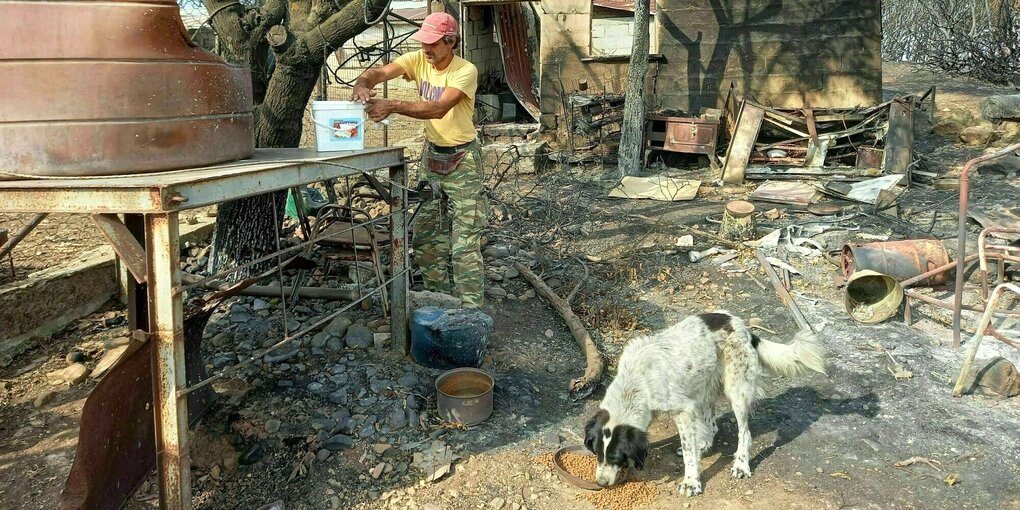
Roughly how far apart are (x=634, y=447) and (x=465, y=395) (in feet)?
4.22

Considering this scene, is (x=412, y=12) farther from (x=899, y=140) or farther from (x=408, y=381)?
(x=408, y=381)

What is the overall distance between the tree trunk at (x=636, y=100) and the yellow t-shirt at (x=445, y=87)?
642 cm

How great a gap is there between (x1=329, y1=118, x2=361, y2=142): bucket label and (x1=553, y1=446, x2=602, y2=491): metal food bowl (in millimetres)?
2088

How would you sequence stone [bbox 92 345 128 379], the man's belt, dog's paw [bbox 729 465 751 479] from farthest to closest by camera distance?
the man's belt, stone [bbox 92 345 128 379], dog's paw [bbox 729 465 751 479]

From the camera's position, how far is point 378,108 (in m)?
4.28

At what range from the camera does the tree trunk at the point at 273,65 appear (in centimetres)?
533

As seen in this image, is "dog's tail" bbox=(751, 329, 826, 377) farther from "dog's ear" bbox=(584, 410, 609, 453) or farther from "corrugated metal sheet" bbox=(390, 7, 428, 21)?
"corrugated metal sheet" bbox=(390, 7, 428, 21)

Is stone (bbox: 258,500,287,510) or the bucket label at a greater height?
the bucket label

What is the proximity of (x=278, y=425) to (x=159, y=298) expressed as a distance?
1.50m

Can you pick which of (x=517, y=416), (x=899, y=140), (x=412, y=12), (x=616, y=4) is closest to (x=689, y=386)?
(x=517, y=416)

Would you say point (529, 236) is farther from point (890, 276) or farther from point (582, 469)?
point (582, 469)

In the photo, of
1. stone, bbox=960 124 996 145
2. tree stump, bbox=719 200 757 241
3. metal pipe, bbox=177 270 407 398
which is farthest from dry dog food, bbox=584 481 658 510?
stone, bbox=960 124 996 145

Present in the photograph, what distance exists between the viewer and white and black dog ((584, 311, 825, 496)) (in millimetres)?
3572

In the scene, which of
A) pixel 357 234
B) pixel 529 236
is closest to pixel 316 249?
pixel 357 234
